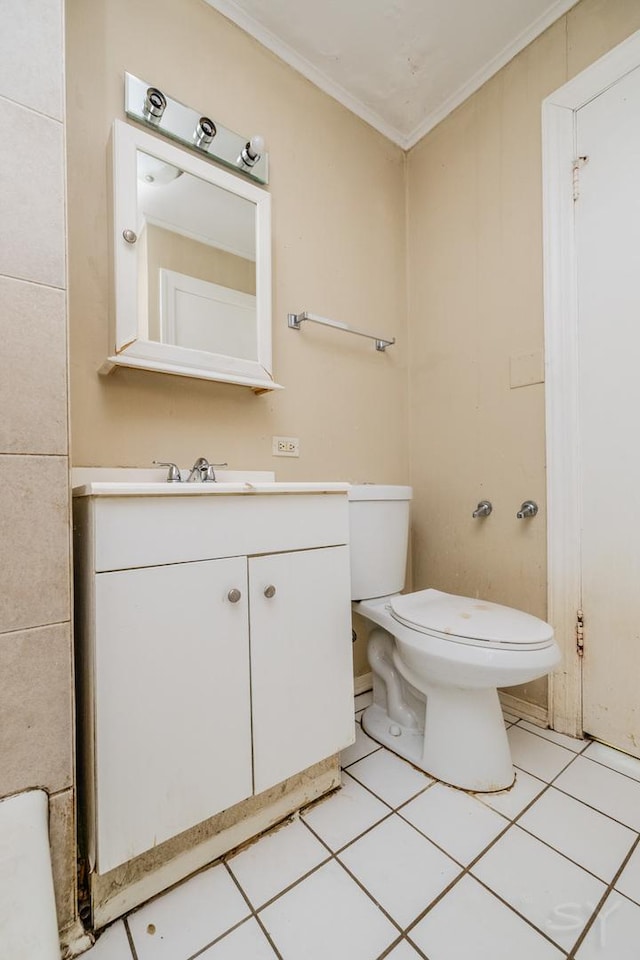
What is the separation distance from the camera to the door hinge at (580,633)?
4.31 feet

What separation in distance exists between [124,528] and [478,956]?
3.06ft

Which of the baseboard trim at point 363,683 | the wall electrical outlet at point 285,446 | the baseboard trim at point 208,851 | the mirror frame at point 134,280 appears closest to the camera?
the baseboard trim at point 208,851

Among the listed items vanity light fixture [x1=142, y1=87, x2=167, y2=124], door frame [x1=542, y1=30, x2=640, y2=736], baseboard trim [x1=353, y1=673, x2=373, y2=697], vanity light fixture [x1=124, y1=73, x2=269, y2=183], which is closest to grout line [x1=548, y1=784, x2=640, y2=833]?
door frame [x1=542, y1=30, x2=640, y2=736]

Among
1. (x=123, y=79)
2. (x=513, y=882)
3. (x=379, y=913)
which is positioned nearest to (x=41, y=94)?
(x=123, y=79)

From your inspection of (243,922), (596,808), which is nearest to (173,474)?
(243,922)

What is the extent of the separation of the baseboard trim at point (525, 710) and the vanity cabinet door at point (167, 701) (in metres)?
0.99

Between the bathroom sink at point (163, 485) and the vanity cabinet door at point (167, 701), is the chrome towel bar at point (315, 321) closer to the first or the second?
the bathroom sink at point (163, 485)

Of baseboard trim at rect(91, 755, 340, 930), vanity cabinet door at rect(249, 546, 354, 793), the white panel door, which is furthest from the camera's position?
the white panel door

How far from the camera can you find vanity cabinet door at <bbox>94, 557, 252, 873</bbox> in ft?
2.46

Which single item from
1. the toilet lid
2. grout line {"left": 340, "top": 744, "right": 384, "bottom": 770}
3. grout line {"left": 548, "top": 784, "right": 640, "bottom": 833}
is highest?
the toilet lid

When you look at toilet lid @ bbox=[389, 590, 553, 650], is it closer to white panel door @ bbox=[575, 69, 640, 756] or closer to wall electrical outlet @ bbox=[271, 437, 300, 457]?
white panel door @ bbox=[575, 69, 640, 756]

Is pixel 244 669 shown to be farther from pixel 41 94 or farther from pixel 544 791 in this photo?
pixel 41 94

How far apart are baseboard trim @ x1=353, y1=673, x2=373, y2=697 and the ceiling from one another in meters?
2.15

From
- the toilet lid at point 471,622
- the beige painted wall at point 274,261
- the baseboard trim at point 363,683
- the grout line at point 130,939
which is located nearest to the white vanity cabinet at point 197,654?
the grout line at point 130,939
